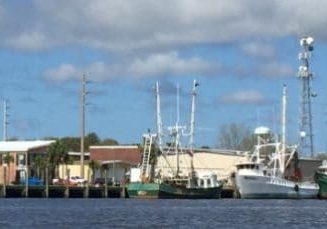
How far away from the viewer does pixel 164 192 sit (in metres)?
159

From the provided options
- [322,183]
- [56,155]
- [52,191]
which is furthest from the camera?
[56,155]

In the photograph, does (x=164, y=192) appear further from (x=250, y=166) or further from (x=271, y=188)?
(x=271, y=188)

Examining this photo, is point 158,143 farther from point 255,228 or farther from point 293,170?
point 255,228

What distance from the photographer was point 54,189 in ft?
536

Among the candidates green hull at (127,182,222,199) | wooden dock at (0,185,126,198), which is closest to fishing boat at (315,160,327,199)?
green hull at (127,182,222,199)

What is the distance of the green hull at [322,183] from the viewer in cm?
17525

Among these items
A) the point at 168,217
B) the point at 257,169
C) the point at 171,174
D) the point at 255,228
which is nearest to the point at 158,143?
the point at 171,174

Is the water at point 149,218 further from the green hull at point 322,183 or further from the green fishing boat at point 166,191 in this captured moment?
the green hull at point 322,183

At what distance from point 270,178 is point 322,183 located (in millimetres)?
9905

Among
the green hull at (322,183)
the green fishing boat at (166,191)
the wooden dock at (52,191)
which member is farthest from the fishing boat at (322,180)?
the wooden dock at (52,191)

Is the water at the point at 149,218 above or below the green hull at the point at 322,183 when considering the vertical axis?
below

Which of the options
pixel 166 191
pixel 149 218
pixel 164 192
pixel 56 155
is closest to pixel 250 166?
pixel 166 191

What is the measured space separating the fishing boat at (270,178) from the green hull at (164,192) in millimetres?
7763

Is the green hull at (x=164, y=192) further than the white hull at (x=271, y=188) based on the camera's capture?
No
